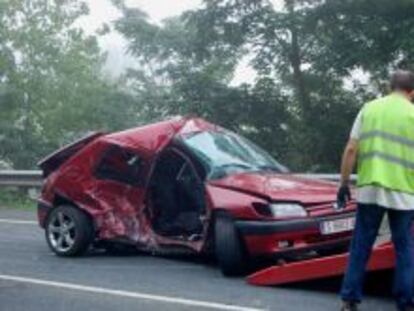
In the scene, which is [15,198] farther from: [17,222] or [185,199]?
[185,199]

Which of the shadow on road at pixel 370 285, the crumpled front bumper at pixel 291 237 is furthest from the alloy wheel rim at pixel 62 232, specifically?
the shadow on road at pixel 370 285

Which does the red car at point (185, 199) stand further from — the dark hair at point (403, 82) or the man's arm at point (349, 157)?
the dark hair at point (403, 82)

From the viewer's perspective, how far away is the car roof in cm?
927

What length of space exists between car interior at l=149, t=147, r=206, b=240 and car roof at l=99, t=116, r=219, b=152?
141 millimetres

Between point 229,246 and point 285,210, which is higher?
point 285,210

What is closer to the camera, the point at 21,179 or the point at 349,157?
the point at 349,157

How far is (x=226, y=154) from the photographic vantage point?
916 cm

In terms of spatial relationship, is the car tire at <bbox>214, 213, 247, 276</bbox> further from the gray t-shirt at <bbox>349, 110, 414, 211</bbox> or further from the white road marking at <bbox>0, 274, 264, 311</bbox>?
the gray t-shirt at <bbox>349, 110, 414, 211</bbox>

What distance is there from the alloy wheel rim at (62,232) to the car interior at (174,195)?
100 cm

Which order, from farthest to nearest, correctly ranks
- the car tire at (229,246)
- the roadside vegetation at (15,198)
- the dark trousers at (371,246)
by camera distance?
the roadside vegetation at (15,198)
the car tire at (229,246)
the dark trousers at (371,246)

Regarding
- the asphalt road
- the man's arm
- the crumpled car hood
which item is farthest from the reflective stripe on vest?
the crumpled car hood

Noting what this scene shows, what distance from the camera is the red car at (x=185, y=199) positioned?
308 inches

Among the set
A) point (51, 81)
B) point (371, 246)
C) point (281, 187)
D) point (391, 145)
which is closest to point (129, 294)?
point (281, 187)

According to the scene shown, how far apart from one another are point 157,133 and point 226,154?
767mm
